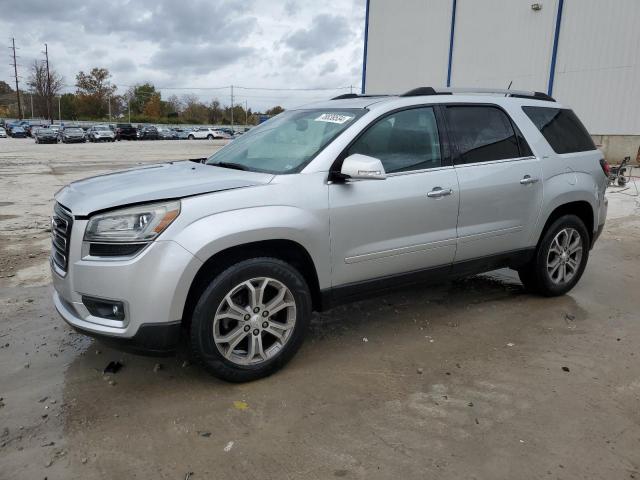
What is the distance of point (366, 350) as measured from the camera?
12.8ft

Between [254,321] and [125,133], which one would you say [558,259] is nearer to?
[254,321]

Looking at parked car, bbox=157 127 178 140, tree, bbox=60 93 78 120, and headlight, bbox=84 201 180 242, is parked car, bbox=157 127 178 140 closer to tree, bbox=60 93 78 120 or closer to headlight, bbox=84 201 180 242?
tree, bbox=60 93 78 120

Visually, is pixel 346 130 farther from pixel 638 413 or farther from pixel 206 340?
pixel 638 413

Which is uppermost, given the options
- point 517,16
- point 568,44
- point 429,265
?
point 517,16

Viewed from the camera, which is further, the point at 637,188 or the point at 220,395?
the point at 637,188

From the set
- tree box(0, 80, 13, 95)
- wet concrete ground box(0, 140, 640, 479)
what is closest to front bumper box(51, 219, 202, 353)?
wet concrete ground box(0, 140, 640, 479)

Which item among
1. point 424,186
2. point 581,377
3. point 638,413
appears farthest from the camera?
point 424,186

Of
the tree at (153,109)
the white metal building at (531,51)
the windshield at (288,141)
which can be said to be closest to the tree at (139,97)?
the tree at (153,109)

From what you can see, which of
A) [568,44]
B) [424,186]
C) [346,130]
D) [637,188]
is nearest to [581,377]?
[424,186]

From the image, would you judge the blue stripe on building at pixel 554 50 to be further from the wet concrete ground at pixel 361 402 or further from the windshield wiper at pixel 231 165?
the windshield wiper at pixel 231 165

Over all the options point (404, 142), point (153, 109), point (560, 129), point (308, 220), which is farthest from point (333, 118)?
point (153, 109)

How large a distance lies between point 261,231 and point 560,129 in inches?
128

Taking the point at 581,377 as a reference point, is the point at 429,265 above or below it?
above

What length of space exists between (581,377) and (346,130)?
231cm
